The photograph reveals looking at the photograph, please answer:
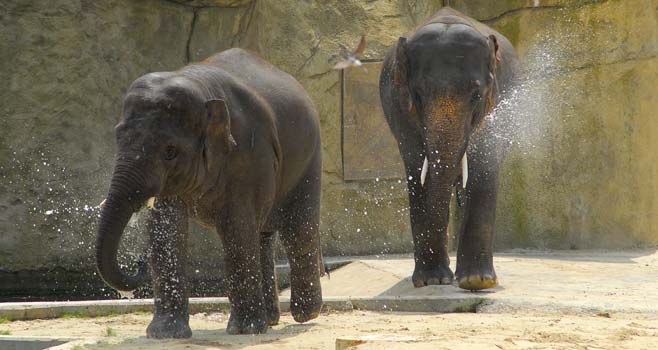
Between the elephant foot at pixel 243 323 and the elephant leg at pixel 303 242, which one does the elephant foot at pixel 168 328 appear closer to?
the elephant foot at pixel 243 323

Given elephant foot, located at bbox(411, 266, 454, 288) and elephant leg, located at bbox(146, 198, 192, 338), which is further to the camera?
elephant foot, located at bbox(411, 266, 454, 288)

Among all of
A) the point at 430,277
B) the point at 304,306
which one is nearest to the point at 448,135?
the point at 430,277

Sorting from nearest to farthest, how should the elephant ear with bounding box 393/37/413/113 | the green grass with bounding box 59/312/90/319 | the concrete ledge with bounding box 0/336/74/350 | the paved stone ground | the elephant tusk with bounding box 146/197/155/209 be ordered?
the elephant tusk with bounding box 146/197/155/209 → the concrete ledge with bounding box 0/336/74/350 → the paved stone ground → the green grass with bounding box 59/312/90/319 → the elephant ear with bounding box 393/37/413/113

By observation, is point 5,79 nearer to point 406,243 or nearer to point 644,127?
point 406,243

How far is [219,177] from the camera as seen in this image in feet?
21.6

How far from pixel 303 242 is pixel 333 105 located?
466cm

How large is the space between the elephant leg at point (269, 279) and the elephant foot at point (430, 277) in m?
1.61

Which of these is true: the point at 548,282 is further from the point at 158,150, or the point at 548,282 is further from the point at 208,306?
the point at 158,150

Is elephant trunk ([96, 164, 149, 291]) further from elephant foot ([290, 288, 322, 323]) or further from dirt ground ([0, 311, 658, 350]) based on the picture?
elephant foot ([290, 288, 322, 323])

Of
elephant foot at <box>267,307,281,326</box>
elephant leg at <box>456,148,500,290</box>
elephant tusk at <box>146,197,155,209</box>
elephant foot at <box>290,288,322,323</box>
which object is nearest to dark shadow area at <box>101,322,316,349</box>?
elephant foot at <box>267,307,281,326</box>

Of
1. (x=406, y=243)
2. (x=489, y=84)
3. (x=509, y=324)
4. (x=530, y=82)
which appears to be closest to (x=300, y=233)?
(x=509, y=324)

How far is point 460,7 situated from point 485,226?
4.59m

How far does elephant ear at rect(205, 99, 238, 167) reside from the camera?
6.38 m

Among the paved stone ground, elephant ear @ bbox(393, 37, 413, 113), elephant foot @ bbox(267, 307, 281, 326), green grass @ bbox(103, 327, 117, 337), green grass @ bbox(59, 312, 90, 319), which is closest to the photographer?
green grass @ bbox(103, 327, 117, 337)
